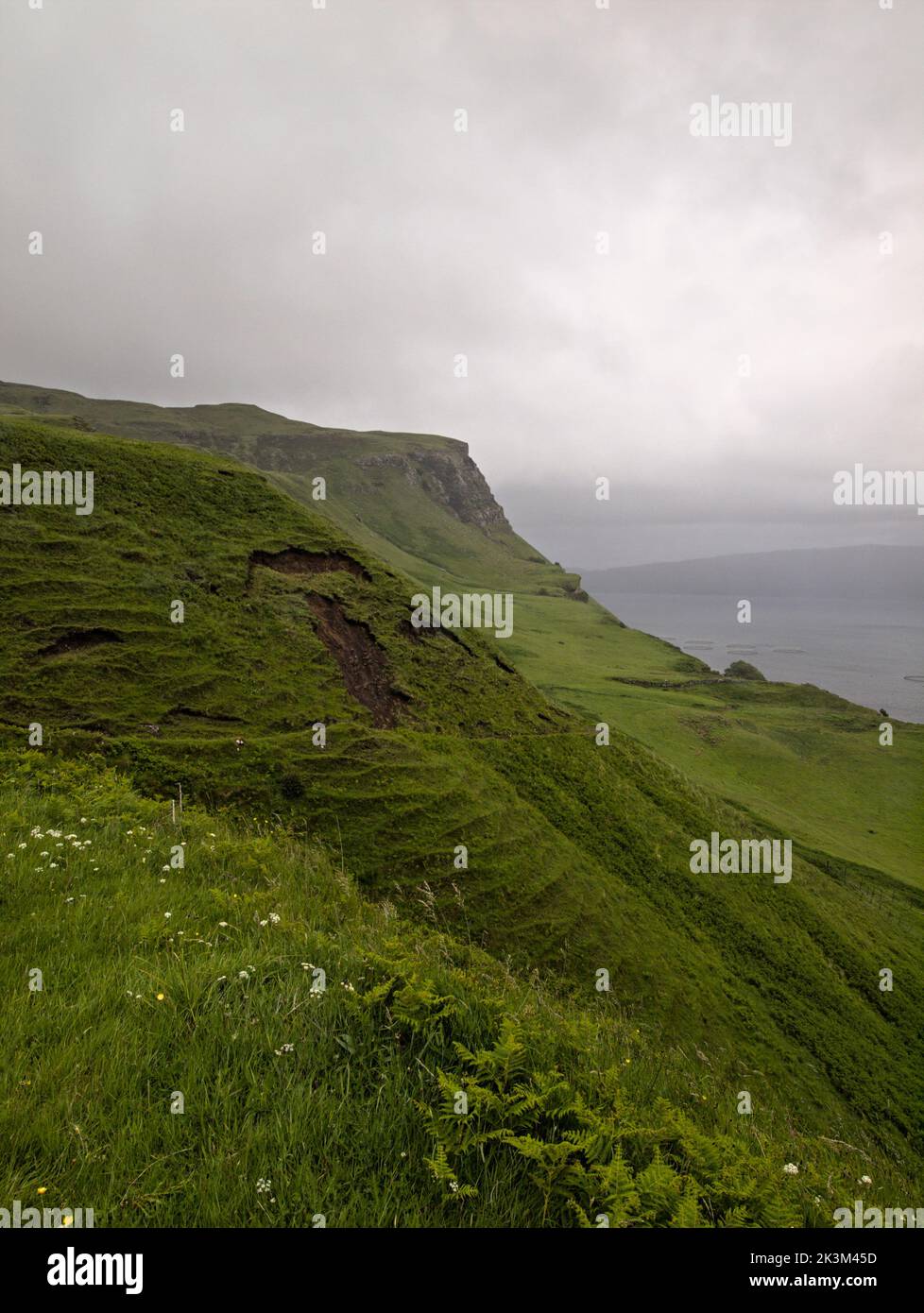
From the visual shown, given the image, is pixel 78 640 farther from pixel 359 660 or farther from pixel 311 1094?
pixel 311 1094

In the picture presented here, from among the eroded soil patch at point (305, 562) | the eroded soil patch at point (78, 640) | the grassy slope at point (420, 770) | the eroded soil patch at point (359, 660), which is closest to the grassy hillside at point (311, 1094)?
the grassy slope at point (420, 770)

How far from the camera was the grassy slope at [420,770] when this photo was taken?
1188 centimetres

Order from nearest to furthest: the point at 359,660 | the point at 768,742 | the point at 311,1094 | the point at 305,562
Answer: the point at 311,1094
the point at 359,660
the point at 305,562
the point at 768,742

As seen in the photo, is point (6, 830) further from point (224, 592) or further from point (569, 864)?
point (569, 864)

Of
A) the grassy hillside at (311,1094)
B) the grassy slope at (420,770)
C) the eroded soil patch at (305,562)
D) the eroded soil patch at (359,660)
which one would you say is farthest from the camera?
the eroded soil patch at (305,562)

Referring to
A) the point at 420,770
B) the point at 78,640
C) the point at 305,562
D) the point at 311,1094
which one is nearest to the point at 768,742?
the point at 305,562

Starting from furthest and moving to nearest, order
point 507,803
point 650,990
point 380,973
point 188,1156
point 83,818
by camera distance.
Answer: point 507,803 → point 650,990 → point 83,818 → point 380,973 → point 188,1156

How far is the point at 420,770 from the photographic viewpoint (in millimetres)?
13727

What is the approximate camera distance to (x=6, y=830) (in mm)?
6750

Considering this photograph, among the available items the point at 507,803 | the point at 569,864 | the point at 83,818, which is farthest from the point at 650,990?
the point at 83,818

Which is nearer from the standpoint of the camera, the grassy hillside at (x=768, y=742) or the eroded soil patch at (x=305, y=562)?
the eroded soil patch at (x=305, y=562)

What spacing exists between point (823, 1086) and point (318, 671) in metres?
16.3

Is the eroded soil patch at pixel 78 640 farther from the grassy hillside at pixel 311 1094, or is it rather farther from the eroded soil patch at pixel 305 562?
the grassy hillside at pixel 311 1094

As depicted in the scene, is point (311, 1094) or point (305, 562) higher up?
point (305, 562)
